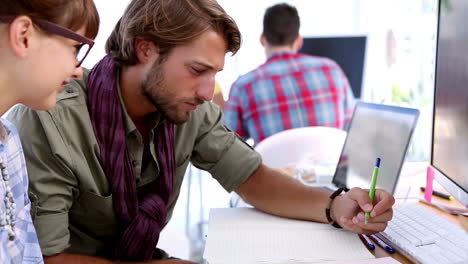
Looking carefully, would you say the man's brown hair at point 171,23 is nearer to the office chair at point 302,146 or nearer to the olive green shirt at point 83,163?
the olive green shirt at point 83,163

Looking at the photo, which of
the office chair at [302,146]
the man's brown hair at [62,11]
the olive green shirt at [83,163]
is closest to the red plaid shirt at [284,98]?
the office chair at [302,146]

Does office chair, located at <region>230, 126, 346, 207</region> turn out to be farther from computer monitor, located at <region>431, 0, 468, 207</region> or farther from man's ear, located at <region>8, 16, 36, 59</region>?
man's ear, located at <region>8, 16, 36, 59</region>

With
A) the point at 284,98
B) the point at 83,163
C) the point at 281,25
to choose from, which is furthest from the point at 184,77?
the point at 281,25

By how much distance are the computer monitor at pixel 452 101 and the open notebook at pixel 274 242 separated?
27 cm

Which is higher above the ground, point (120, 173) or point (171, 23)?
point (171, 23)

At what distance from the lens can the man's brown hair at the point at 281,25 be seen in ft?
8.65

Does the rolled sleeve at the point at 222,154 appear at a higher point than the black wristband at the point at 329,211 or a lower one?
higher

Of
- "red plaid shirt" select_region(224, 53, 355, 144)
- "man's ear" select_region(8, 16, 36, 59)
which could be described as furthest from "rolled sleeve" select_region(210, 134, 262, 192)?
"red plaid shirt" select_region(224, 53, 355, 144)

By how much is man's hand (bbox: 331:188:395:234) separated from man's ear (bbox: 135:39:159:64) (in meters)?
0.58

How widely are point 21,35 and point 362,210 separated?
77cm

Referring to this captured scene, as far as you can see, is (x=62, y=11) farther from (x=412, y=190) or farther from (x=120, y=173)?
(x=412, y=190)

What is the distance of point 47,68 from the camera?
2.56 ft

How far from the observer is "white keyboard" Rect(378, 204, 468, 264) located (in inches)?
36.4

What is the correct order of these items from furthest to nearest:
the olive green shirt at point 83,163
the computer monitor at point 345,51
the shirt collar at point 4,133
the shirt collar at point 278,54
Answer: the computer monitor at point 345,51 < the shirt collar at point 278,54 < the olive green shirt at point 83,163 < the shirt collar at point 4,133
